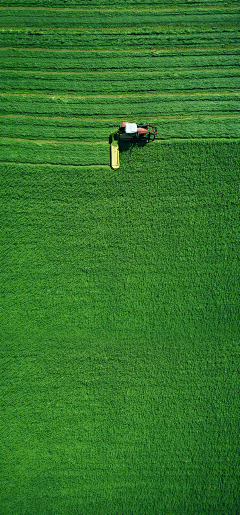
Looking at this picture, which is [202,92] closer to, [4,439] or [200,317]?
[200,317]

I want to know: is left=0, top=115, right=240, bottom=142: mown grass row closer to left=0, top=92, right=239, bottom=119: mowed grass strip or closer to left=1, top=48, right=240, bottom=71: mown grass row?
left=0, top=92, right=239, bottom=119: mowed grass strip

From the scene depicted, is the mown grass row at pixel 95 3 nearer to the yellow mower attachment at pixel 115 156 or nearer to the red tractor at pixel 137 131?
the red tractor at pixel 137 131

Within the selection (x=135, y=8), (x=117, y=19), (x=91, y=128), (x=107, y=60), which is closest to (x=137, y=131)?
(x=91, y=128)

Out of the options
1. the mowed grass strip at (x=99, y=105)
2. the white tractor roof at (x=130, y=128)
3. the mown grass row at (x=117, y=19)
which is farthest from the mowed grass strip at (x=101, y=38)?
→ the white tractor roof at (x=130, y=128)

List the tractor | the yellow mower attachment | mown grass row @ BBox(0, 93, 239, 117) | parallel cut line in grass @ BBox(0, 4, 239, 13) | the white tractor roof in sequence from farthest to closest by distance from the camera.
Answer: parallel cut line in grass @ BBox(0, 4, 239, 13)
mown grass row @ BBox(0, 93, 239, 117)
the yellow mower attachment
the tractor
the white tractor roof

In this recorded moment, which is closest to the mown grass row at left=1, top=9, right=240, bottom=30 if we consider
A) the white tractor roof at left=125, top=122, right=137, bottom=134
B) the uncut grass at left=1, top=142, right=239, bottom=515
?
the white tractor roof at left=125, top=122, right=137, bottom=134

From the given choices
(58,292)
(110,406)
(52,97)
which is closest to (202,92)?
(52,97)
